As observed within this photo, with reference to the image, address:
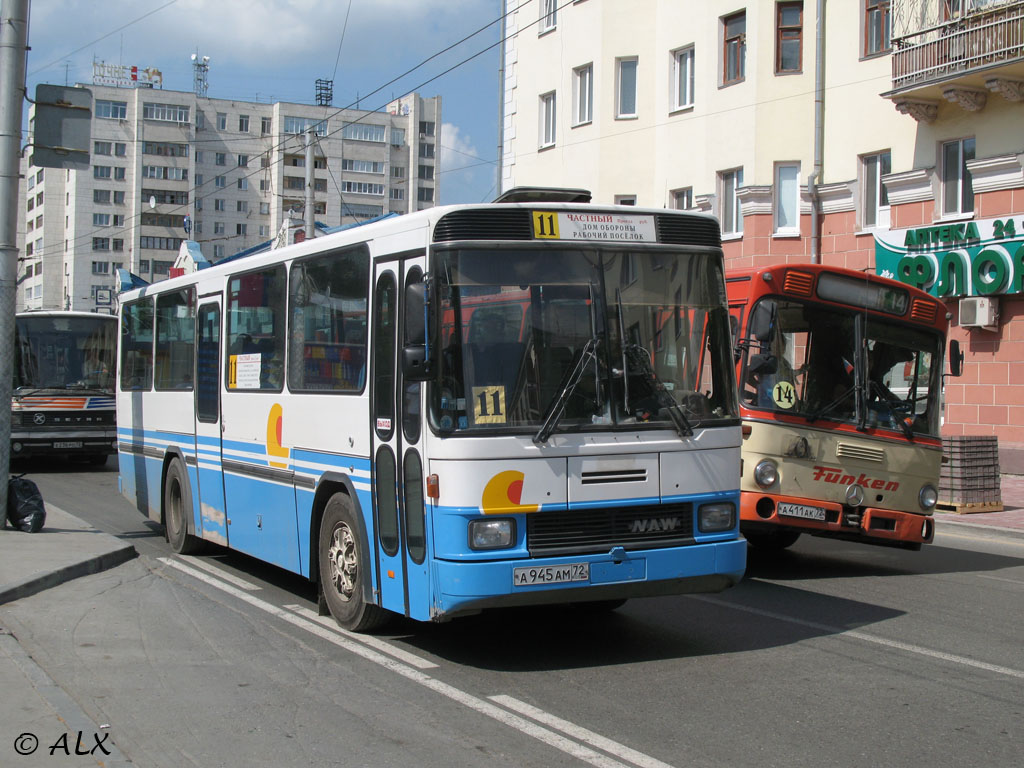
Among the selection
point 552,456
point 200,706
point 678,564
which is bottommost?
point 200,706

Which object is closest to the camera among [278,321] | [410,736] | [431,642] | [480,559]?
[410,736]

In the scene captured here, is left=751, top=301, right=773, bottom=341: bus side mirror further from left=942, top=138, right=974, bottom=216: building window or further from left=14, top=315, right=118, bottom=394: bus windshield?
left=14, top=315, right=118, bottom=394: bus windshield

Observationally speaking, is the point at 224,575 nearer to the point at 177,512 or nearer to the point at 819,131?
the point at 177,512

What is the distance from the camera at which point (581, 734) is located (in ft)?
18.7

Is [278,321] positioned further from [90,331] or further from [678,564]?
[90,331]

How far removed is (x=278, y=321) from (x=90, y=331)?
15027 millimetres

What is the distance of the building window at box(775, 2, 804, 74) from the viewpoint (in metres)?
26.2

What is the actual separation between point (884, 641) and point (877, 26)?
19720 mm

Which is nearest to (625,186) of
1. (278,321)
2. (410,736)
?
(278,321)

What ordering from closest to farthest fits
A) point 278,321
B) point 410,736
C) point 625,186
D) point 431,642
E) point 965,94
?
point 410,736 < point 431,642 < point 278,321 < point 965,94 < point 625,186

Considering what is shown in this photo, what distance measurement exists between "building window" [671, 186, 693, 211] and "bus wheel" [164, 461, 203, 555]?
751 inches

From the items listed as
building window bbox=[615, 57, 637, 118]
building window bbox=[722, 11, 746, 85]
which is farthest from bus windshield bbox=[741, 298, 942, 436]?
building window bbox=[615, 57, 637, 118]

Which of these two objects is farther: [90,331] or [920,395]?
[90,331]

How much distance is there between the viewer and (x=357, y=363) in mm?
7953
